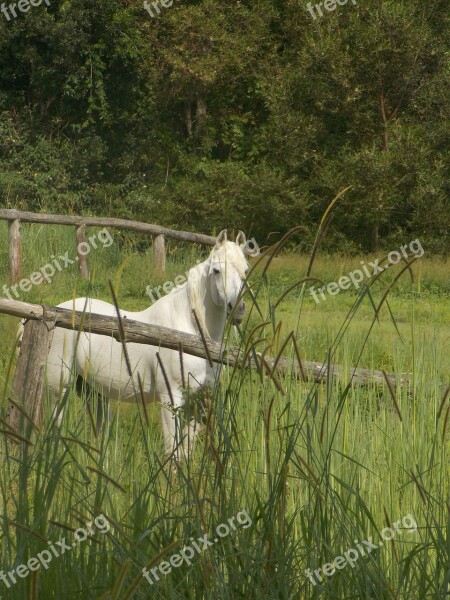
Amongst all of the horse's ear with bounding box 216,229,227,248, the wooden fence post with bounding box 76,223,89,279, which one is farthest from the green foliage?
the horse's ear with bounding box 216,229,227,248

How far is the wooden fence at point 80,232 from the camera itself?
1402 centimetres

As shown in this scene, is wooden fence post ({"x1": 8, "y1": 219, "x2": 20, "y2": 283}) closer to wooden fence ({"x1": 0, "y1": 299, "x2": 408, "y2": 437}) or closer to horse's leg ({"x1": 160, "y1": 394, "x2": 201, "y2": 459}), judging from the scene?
horse's leg ({"x1": 160, "y1": 394, "x2": 201, "y2": 459})

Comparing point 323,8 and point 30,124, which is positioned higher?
point 323,8

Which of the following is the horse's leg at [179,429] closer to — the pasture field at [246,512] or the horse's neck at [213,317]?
the pasture field at [246,512]

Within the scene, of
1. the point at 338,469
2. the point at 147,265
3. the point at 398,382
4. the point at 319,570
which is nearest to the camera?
the point at 319,570

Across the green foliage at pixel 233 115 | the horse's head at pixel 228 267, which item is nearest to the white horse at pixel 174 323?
the horse's head at pixel 228 267

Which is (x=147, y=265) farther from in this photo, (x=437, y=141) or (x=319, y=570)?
(x=319, y=570)

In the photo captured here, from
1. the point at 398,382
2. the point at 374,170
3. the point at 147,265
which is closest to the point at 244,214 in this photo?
the point at 374,170

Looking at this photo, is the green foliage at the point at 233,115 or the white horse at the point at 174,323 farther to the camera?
the green foliage at the point at 233,115

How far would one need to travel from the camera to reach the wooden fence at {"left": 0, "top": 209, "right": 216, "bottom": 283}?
1402cm

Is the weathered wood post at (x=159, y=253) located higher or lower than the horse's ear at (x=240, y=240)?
lower

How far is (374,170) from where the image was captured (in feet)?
65.7

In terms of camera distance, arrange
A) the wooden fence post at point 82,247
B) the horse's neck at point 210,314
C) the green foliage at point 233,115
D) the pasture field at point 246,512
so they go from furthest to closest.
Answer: the green foliage at point 233,115
the wooden fence post at point 82,247
the horse's neck at point 210,314
the pasture field at point 246,512

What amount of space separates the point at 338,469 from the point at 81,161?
20.8m
